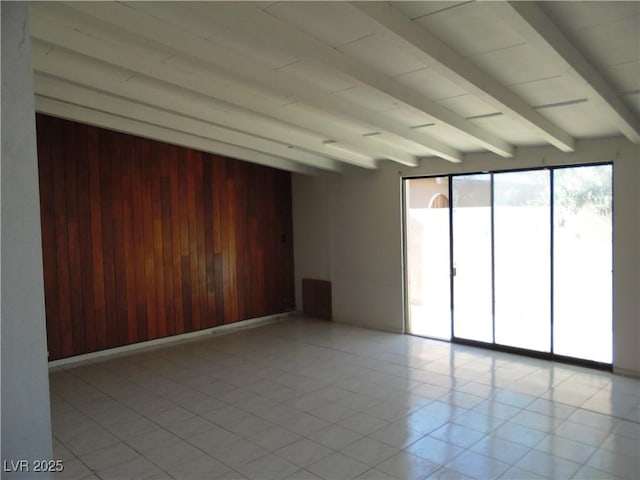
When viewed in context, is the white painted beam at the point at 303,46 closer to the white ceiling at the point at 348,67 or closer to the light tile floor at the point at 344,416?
the white ceiling at the point at 348,67

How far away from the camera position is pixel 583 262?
554cm

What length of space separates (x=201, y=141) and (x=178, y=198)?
4.00 feet

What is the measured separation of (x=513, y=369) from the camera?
5.50 m

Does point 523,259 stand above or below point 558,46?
below

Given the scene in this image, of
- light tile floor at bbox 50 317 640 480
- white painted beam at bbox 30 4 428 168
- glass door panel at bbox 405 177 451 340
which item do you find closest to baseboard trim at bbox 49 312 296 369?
light tile floor at bbox 50 317 640 480

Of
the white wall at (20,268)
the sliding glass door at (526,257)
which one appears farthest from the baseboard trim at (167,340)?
the white wall at (20,268)

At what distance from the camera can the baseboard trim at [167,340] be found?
241 inches

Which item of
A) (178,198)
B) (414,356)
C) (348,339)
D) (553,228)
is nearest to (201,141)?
(178,198)

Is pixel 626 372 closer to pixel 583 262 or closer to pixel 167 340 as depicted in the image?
pixel 583 262

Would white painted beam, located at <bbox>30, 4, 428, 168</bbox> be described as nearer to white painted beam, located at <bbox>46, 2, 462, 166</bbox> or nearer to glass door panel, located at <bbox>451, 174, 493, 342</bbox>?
white painted beam, located at <bbox>46, 2, 462, 166</bbox>

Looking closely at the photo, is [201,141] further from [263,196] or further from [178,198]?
[263,196]

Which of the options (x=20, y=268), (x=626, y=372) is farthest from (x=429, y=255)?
(x=20, y=268)

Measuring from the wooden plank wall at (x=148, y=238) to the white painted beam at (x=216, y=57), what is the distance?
3.27 m

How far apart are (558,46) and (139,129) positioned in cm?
448
